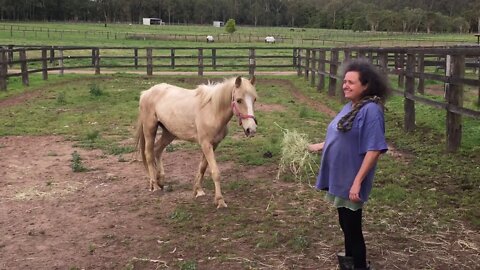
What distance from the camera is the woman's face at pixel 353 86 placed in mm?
3225

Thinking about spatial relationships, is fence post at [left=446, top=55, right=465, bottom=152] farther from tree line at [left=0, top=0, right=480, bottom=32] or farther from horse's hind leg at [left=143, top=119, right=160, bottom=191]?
tree line at [left=0, top=0, right=480, bottom=32]

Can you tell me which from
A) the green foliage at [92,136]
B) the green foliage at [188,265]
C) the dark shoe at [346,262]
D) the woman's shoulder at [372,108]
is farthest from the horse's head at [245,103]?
the green foliage at [92,136]

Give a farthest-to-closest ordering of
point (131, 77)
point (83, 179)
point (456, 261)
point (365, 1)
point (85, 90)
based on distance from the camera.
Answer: point (365, 1) → point (131, 77) → point (85, 90) → point (83, 179) → point (456, 261)

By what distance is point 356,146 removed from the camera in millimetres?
3207

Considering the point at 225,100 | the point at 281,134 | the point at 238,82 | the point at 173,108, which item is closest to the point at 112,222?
the point at 173,108

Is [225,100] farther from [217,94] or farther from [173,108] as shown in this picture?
[173,108]

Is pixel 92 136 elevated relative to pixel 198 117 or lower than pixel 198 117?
lower

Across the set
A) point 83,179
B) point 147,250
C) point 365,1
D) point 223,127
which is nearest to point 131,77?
point 83,179

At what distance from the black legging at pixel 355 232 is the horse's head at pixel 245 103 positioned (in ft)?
5.68

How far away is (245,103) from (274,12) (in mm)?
150384

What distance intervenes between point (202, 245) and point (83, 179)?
293 cm

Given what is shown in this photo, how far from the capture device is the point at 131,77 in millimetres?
20828

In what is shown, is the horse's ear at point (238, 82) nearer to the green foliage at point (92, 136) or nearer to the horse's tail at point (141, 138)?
the horse's tail at point (141, 138)

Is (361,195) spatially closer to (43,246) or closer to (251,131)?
(251,131)
